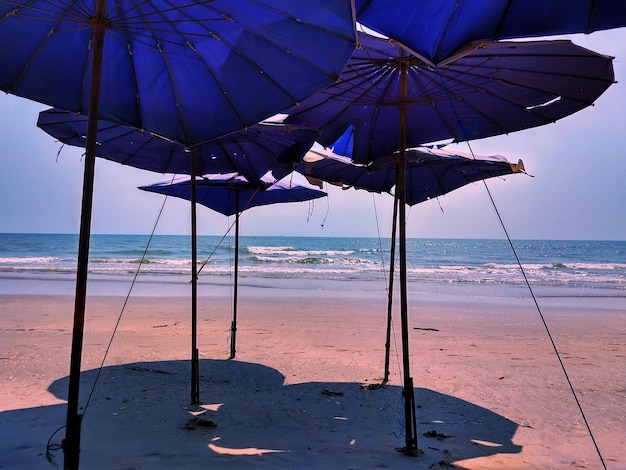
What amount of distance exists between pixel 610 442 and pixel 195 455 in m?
3.56

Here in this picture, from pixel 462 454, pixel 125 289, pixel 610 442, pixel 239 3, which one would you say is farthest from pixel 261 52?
pixel 125 289

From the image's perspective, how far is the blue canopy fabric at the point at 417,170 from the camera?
5.21m

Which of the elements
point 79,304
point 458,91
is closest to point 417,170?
point 458,91

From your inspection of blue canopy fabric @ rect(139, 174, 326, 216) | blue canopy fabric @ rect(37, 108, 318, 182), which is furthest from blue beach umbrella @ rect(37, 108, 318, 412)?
blue canopy fabric @ rect(139, 174, 326, 216)

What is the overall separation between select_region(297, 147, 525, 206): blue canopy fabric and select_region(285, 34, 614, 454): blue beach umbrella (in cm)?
28

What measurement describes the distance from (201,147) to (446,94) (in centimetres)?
289

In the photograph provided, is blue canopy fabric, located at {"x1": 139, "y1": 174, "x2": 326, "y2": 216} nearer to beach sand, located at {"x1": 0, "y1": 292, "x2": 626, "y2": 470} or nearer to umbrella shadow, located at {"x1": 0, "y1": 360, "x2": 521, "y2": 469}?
beach sand, located at {"x1": 0, "y1": 292, "x2": 626, "y2": 470}

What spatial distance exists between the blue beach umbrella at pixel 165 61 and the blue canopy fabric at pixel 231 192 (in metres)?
2.68

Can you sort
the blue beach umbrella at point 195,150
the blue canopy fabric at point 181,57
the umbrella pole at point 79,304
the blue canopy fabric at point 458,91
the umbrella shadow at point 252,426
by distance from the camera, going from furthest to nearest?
the blue beach umbrella at point 195,150 → the umbrella shadow at point 252,426 → the blue canopy fabric at point 458,91 → the blue canopy fabric at point 181,57 → the umbrella pole at point 79,304

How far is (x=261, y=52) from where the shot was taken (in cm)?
310

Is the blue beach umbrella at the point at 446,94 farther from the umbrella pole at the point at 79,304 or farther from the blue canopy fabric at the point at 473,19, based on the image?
the umbrella pole at the point at 79,304

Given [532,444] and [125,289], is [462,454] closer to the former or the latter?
[532,444]

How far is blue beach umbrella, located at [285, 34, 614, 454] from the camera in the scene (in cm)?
329

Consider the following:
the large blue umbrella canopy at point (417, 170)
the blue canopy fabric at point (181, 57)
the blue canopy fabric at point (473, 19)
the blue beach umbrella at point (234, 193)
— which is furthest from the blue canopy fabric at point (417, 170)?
the blue canopy fabric at point (473, 19)
